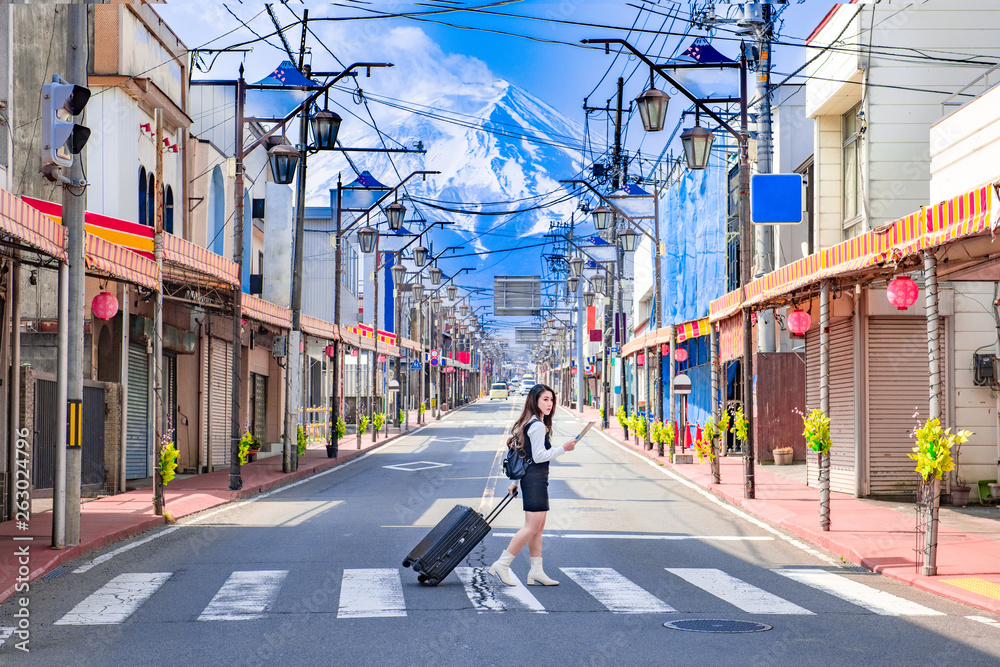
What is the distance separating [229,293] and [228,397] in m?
7.59

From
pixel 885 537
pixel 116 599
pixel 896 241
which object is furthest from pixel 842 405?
pixel 116 599

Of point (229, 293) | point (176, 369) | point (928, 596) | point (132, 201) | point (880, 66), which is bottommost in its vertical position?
point (928, 596)

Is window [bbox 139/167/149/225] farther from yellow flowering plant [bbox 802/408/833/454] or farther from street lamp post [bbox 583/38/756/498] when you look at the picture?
yellow flowering plant [bbox 802/408/833/454]

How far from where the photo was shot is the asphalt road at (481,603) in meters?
7.52

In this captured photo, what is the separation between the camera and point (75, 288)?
516 inches

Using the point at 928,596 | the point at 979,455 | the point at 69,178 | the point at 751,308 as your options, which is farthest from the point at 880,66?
the point at 69,178

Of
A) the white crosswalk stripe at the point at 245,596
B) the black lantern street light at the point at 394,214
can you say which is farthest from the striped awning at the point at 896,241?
the black lantern street light at the point at 394,214

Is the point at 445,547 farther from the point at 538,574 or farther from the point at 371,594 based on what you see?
the point at 538,574

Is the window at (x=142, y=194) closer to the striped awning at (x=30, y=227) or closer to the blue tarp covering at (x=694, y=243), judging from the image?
the striped awning at (x=30, y=227)

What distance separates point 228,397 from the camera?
30.8 metres

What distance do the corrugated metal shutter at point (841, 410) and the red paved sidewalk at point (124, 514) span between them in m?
11.2

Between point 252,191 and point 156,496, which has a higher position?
point 252,191

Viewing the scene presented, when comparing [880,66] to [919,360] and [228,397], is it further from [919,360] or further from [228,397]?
[228,397]

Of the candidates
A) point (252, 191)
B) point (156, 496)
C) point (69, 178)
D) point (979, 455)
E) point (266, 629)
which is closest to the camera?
point (266, 629)
